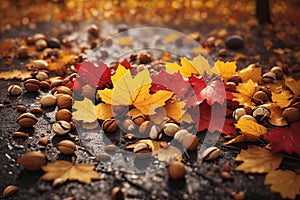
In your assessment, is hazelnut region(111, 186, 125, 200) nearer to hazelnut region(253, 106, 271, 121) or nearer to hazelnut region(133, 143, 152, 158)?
hazelnut region(133, 143, 152, 158)

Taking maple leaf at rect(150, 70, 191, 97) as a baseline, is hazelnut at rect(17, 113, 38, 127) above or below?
above

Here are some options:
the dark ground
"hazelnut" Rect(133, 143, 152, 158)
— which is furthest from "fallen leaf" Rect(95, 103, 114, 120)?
"hazelnut" Rect(133, 143, 152, 158)

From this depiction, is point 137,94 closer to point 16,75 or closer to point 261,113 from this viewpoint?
point 261,113

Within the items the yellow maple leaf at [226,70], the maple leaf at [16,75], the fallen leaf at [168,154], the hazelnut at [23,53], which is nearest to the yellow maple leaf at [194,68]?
the yellow maple leaf at [226,70]

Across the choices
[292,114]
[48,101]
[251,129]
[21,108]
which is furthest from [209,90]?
[21,108]

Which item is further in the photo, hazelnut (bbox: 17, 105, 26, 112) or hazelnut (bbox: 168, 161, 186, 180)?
hazelnut (bbox: 17, 105, 26, 112)

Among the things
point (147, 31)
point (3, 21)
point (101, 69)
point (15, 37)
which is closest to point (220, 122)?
point (101, 69)
